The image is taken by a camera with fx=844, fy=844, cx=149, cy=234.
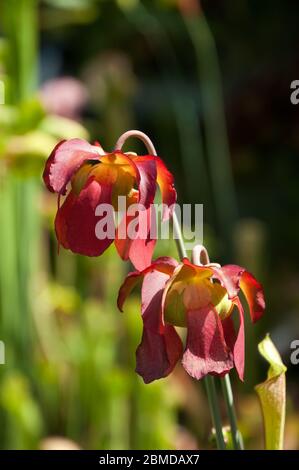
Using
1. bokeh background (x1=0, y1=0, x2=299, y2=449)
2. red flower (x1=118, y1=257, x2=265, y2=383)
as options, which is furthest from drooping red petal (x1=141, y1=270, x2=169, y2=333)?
bokeh background (x1=0, y1=0, x2=299, y2=449)

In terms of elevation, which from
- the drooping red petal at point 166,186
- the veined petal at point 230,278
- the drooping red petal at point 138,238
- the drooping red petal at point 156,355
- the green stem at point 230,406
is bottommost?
the green stem at point 230,406

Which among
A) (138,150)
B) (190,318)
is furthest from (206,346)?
(138,150)

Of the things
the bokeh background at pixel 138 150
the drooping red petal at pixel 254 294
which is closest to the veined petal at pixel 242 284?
the drooping red petal at pixel 254 294

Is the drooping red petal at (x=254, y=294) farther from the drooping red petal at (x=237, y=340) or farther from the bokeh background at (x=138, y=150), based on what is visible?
the bokeh background at (x=138, y=150)

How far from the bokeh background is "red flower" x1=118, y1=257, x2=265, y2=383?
0.57ft

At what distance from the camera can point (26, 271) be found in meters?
1.29

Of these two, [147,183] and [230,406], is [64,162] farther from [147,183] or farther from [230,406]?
[230,406]

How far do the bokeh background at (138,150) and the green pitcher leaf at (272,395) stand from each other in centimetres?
8

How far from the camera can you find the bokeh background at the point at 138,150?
1.25 m

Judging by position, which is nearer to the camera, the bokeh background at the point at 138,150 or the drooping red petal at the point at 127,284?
the drooping red petal at the point at 127,284

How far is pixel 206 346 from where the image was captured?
0.46 metres

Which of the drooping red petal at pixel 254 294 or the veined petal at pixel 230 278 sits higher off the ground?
the veined petal at pixel 230 278

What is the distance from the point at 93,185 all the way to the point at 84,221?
21mm

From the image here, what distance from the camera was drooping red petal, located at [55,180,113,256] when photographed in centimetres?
47
